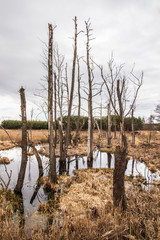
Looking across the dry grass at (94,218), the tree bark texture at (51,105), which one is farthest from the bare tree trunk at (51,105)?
the dry grass at (94,218)

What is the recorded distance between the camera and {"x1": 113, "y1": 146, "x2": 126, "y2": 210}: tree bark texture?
3.63 meters

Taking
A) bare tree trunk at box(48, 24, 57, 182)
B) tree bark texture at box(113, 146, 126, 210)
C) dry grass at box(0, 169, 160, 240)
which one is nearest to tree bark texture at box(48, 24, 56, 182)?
bare tree trunk at box(48, 24, 57, 182)

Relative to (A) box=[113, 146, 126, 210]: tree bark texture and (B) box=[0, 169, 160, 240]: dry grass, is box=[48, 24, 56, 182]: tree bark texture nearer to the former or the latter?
(B) box=[0, 169, 160, 240]: dry grass

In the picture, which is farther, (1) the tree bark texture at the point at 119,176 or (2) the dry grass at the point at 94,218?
(1) the tree bark texture at the point at 119,176

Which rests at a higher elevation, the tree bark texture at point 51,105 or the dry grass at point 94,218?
the tree bark texture at point 51,105

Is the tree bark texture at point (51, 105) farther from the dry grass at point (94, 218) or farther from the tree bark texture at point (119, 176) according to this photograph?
the tree bark texture at point (119, 176)

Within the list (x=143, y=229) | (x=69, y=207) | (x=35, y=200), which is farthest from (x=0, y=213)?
(x=143, y=229)

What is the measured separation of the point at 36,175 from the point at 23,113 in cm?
392

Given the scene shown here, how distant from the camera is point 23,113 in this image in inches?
232

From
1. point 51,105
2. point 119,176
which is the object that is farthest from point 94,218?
point 51,105

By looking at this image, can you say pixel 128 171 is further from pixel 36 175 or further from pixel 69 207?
pixel 69 207

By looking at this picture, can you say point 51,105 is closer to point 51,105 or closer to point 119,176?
point 51,105

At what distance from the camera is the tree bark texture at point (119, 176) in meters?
3.63

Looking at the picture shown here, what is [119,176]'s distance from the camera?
369cm
